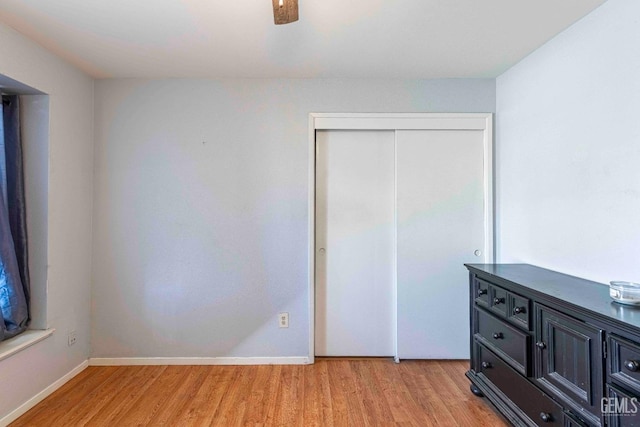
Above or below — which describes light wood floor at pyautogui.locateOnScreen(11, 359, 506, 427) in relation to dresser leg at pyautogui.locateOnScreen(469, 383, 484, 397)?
below

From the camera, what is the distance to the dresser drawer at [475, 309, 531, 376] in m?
1.77

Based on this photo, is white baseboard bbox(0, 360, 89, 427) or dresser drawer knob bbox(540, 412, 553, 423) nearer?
dresser drawer knob bbox(540, 412, 553, 423)

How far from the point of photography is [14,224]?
87.1 inches

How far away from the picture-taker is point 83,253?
2641 millimetres

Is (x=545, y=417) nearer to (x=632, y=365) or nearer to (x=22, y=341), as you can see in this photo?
(x=632, y=365)

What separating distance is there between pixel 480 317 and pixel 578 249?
0.71m

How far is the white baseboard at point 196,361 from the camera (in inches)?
107

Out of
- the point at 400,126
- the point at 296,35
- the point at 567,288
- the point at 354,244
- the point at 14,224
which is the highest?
the point at 296,35

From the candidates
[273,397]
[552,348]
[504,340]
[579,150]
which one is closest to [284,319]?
[273,397]

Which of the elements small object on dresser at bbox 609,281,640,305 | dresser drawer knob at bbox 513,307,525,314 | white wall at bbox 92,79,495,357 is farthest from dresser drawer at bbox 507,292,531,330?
white wall at bbox 92,79,495,357

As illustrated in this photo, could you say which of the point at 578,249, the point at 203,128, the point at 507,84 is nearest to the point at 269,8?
the point at 203,128

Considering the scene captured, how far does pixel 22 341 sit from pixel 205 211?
143cm

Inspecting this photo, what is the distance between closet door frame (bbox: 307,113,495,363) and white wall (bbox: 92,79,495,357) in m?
0.06

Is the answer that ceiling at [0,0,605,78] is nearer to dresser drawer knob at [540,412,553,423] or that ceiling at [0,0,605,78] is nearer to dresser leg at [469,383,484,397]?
dresser drawer knob at [540,412,553,423]
